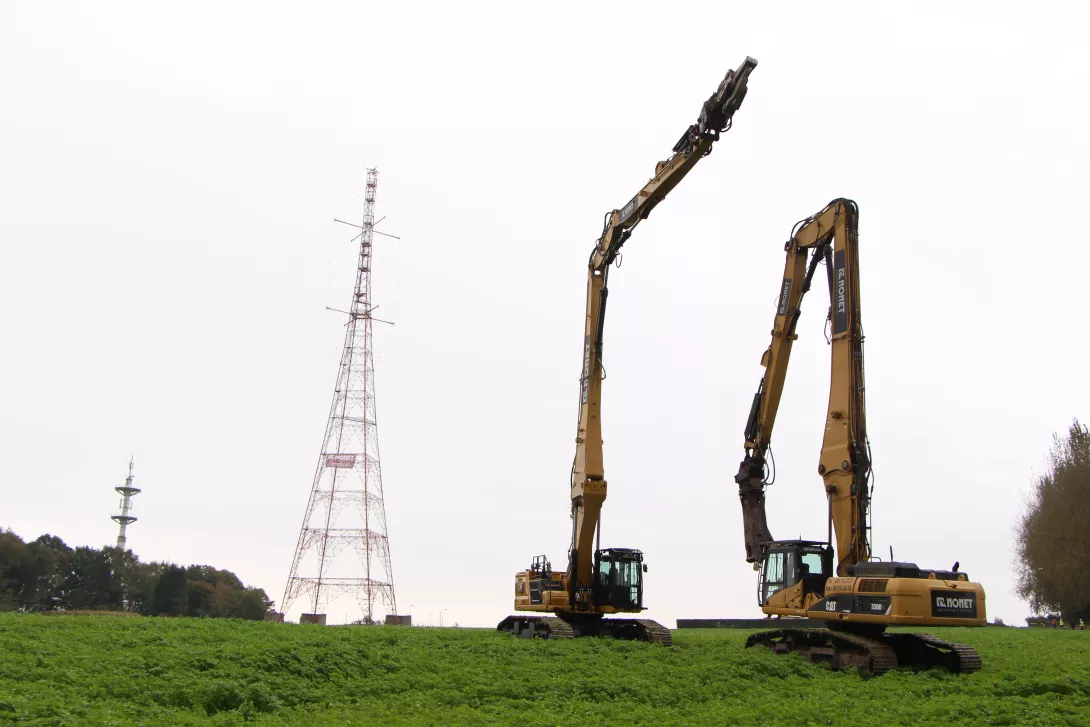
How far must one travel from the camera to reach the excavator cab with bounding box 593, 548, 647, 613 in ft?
89.0

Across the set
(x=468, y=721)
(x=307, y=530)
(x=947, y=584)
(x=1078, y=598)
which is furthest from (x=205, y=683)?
(x=1078, y=598)

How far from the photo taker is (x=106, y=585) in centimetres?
7412

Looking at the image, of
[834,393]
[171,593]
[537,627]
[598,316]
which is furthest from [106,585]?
[834,393]

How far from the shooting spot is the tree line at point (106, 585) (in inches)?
2630

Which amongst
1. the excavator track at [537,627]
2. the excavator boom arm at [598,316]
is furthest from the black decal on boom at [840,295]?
the excavator track at [537,627]

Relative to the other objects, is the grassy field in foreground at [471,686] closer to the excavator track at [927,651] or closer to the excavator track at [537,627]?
the excavator track at [927,651]

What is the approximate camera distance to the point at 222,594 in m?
72.1

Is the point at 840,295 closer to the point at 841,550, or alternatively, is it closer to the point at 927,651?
the point at 841,550

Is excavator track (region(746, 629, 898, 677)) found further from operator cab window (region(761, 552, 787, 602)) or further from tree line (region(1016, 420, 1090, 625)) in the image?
tree line (region(1016, 420, 1090, 625))

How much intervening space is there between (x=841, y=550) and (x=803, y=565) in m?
0.97

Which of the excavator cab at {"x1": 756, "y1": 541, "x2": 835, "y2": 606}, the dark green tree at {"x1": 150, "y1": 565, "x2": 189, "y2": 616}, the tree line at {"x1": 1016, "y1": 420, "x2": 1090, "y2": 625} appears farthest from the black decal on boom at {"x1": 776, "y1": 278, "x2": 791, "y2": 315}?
the dark green tree at {"x1": 150, "y1": 565, "x2": 189, "y2": 616}

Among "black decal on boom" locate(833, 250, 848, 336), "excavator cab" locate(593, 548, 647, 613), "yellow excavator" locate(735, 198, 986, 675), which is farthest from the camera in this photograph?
"excavator cab" locate(593, 548, 647, 613)

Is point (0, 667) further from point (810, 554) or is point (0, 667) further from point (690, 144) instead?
point (690, 144)

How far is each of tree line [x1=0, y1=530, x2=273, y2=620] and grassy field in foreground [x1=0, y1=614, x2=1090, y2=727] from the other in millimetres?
47314
